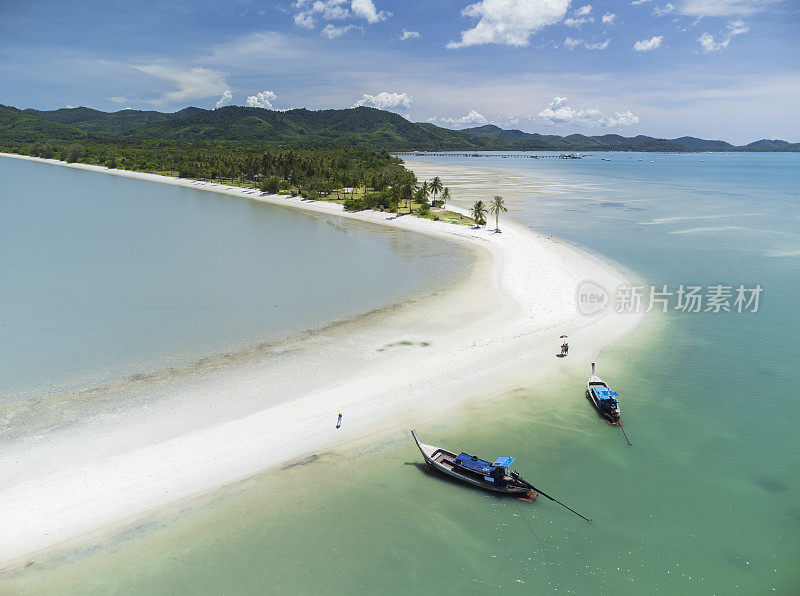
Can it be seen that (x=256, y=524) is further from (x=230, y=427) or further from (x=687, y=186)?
(x=687, y=186)

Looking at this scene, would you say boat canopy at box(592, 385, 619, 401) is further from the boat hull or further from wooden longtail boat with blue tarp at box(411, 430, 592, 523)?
wooden longtail boat with blue tarp at box(411, 430, 592, 523)

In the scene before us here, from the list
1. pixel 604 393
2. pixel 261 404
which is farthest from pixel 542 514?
pixel 261 404

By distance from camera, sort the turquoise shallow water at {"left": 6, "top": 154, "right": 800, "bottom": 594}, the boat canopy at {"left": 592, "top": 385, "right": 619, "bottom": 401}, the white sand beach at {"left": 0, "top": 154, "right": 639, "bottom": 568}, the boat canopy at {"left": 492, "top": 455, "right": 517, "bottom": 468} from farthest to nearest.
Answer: the boat canopy at {"left": 592, "top": 385, "right": 619, "bottom": 401}
the boat canopy at {"left": 492, "top": 455, "right": 517, "bottom": 468}
the white sand beach at {"left": 0, "top": 154, "right": 639, "bottom": 568}
the turquoise shallow water at {"left": 6, "top": 154, "right": 800, "bottom": 594}

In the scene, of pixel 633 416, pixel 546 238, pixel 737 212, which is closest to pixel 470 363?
pixel 633 416

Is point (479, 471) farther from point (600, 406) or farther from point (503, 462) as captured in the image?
point (600, 406)

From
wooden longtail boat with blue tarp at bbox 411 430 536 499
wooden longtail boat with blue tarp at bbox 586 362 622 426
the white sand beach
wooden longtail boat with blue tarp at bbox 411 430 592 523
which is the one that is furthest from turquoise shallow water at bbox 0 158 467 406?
wooden longtail boat with blue tarp at bbox 586 362 622 426

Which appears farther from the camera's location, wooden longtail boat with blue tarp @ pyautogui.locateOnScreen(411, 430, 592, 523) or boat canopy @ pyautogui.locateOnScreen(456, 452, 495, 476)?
boat canopy @ pyautogui.locateOnScreen(456, 452, 495, 476)

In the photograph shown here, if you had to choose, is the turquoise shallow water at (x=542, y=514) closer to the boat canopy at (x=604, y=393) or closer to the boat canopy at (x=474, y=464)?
the boat canopy at (x=474, y=464)

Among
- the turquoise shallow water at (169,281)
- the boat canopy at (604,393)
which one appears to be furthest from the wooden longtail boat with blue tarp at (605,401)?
the turquoise shallow water at (169,281)
